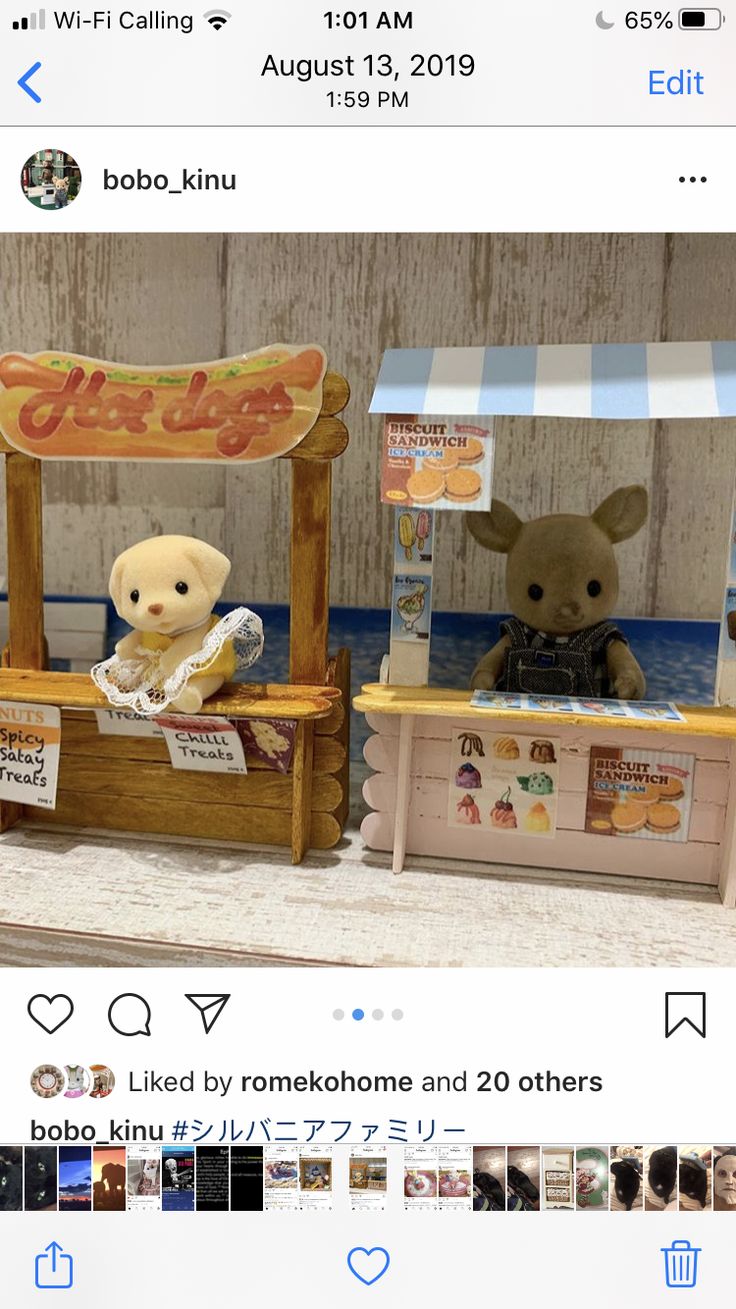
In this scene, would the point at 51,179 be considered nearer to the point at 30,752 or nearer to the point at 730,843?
the point at 30,752

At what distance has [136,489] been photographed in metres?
1.89

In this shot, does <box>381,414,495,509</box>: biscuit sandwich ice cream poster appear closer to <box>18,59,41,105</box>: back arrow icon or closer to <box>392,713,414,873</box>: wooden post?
<box>392,713,414,873</box>: wooden post

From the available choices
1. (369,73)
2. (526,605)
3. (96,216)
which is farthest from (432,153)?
(526,605)

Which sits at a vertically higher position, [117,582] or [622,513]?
[622,513]

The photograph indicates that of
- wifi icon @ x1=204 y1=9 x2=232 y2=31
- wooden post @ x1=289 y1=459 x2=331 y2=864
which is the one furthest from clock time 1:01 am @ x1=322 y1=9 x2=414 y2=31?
wooden post @ x1=289 y1=459 x2=331 y2=864

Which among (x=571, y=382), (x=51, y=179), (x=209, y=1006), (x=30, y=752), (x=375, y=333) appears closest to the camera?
(x=209, y=1006)

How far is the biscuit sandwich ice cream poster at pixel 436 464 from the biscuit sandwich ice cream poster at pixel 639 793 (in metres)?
0.47

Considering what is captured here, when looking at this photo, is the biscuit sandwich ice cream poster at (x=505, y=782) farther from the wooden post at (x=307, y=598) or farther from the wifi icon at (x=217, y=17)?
the wifi icon at (x=217, y=17)

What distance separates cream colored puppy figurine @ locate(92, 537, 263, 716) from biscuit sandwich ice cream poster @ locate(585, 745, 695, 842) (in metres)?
0.63

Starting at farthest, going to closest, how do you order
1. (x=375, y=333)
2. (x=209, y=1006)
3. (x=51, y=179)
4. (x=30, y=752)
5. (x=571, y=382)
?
(x=375, y=333), (x=30, y=752), (x=571, y=382), (x=51, y=179), (x=209, y=1006)

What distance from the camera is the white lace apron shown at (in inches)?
58.2

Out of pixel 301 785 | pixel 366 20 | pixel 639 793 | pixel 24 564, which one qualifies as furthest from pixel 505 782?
pixel 366 20

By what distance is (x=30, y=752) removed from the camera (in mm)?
1589

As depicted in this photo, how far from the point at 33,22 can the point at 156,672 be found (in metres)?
0.90
